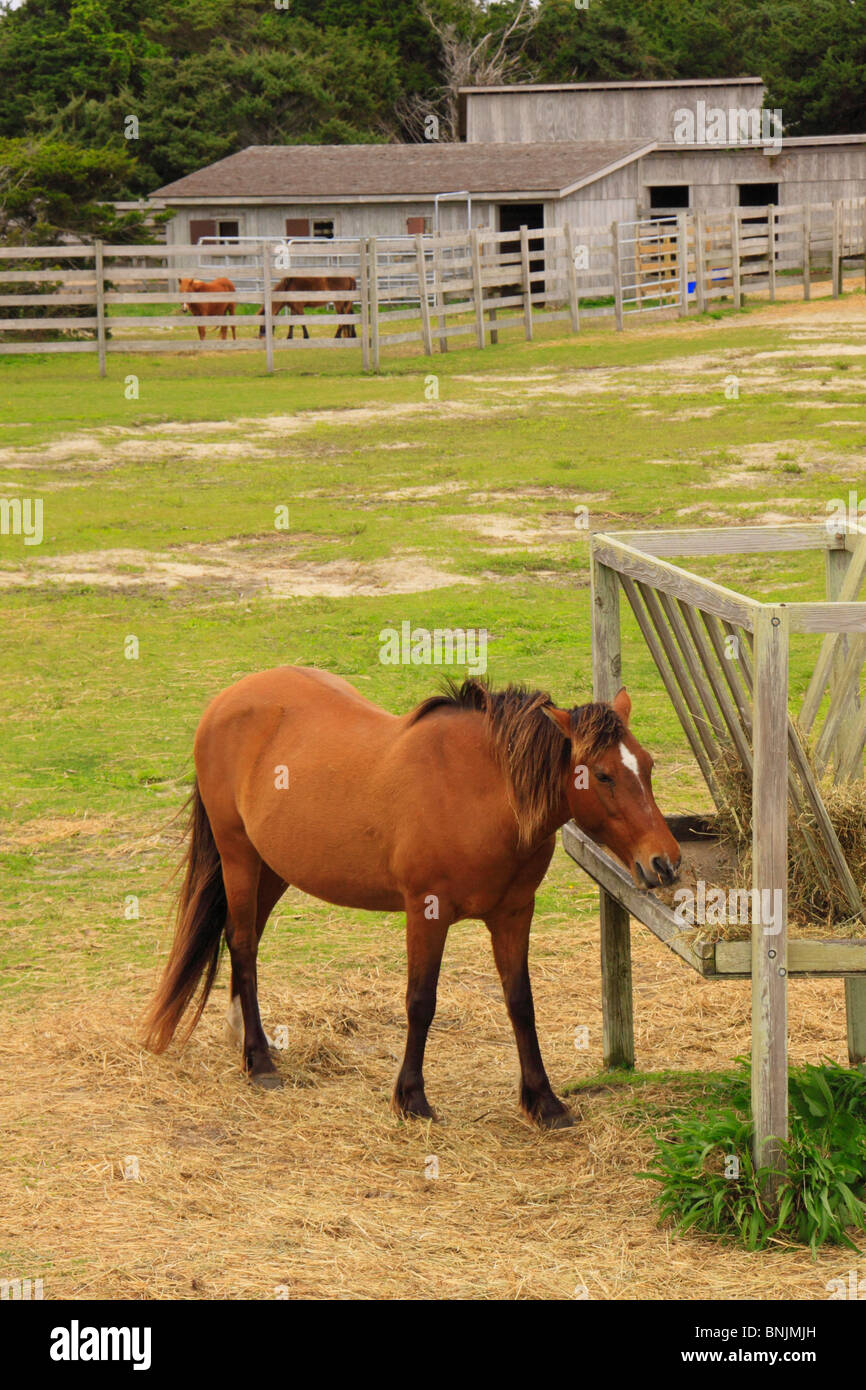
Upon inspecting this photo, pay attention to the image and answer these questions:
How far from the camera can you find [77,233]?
32.5 metres

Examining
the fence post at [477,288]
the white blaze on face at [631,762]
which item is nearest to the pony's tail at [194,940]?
the white blaze on face at [631,762]

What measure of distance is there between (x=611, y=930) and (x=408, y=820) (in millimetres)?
1141

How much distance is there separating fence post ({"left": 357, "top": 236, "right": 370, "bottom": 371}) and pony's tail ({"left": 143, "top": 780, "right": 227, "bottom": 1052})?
20.1 meters

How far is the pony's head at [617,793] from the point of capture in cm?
500

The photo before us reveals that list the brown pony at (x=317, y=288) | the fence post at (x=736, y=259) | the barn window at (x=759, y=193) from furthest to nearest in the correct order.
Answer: the barn window at (x=759, y=193), the fence post at (x=736, y=259), the brown pony at (x=317, y=288)

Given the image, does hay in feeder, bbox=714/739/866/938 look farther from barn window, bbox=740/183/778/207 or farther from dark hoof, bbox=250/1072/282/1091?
barn window, bbox=740/183/778/207

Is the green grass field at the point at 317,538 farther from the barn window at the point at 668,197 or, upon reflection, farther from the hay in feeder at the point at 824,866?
the barn window at the point at 668,197

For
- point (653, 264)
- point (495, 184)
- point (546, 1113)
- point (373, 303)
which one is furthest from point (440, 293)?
point (546, 1113)

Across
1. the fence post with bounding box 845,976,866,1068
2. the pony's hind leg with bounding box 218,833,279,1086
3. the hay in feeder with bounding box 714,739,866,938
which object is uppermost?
the hay in feeder with bounding box 714,739,866,938

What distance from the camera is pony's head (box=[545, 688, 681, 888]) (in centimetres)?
500

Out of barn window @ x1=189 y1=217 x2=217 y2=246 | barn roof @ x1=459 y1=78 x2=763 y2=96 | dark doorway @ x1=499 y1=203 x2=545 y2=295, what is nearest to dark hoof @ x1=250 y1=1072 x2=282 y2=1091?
dark doorway @ x1=499 y1=203 x2=545 y2=295

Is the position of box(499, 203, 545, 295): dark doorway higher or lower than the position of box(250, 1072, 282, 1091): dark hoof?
higher

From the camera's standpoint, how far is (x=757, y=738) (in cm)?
461

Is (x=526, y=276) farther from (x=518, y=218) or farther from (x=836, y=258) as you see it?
(x=518, y=218)
